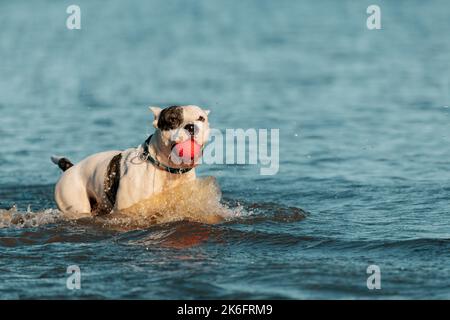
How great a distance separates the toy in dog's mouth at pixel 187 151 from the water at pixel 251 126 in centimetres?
84

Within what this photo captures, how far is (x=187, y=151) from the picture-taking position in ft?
32.5

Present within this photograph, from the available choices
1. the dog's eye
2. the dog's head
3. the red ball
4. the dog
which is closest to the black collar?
the dog

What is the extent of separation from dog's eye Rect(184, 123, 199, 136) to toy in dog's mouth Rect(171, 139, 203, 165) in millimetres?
82

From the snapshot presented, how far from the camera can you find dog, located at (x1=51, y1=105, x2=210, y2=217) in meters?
9.93

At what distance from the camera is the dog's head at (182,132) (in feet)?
32.4

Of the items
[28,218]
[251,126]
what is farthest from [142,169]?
[251,126]

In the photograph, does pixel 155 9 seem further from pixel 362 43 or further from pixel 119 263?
pixel 119 263

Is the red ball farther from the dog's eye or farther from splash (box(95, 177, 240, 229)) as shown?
splash (box(95, 177, 240, 229))

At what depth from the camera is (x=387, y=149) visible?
15664 mm

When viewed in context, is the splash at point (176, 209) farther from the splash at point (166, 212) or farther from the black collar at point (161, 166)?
the black collar at point (161, 166)
